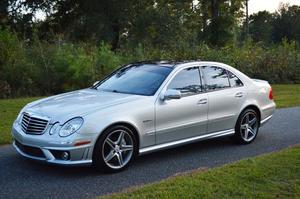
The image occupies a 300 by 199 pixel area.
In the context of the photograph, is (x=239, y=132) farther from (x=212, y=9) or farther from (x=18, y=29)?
(x=212, y=9)

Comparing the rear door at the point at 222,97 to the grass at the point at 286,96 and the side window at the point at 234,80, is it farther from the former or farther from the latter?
the grass at the point at 286,96

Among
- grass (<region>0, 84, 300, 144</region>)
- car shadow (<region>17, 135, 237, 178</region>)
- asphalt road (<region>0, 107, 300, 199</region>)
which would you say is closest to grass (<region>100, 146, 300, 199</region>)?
asphalt road (<region>0, 107, 300, 199</region>)

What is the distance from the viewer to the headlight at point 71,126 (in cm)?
646

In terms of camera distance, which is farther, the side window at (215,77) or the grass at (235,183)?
the side window at (215,77)

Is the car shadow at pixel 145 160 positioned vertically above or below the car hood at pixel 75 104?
below

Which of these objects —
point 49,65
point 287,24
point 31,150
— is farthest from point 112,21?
point 287,24

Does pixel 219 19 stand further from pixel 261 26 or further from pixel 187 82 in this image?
pixel 187 82

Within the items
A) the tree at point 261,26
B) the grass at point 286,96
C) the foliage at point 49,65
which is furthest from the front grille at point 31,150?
the tree at point 261,26

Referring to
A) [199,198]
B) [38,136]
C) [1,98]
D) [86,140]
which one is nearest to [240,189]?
[199,198]

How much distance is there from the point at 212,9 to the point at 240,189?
142ft

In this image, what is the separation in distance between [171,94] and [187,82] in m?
0.70

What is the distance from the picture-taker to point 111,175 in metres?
6.75

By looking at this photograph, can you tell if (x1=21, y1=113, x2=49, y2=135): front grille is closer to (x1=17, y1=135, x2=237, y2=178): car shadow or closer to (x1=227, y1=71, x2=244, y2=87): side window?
(x1=17, y1=135, x2=237, y2=178): car shadow

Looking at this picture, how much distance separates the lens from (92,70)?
16.2 metres
